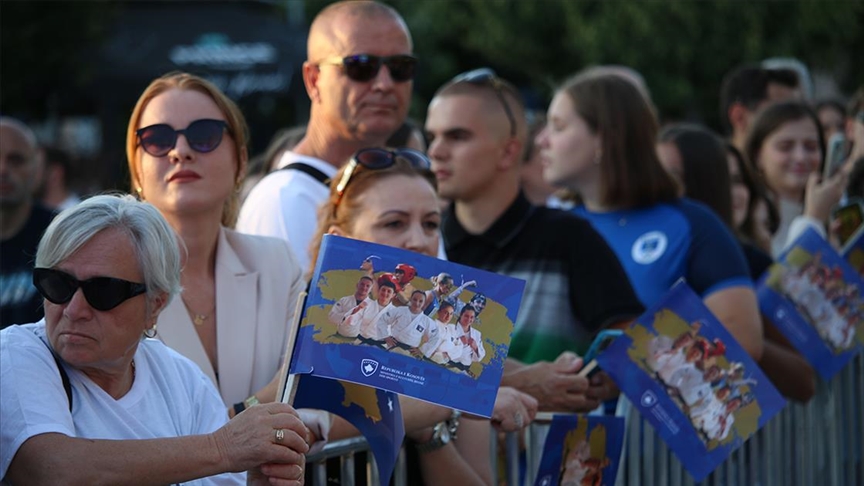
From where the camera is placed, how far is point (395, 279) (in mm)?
3238

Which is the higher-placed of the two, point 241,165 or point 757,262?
point 241,165

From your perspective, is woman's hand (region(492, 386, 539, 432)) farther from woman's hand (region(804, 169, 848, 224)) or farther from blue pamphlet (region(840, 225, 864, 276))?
woman's hand (region(804, 169, 848, 224))

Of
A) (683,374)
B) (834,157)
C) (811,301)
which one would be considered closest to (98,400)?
(683,374)

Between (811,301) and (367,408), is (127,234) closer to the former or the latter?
(367,408)

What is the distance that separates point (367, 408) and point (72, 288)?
35.7 inches

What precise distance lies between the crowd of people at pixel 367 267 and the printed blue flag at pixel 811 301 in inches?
4.2

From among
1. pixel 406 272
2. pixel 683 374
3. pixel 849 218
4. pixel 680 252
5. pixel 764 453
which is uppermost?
pixel 849 218

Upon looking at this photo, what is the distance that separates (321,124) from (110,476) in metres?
2.41

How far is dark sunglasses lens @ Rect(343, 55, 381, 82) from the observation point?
4.96 m

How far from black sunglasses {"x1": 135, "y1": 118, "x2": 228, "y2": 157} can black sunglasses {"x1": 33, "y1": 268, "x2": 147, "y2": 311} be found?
0.93 metres

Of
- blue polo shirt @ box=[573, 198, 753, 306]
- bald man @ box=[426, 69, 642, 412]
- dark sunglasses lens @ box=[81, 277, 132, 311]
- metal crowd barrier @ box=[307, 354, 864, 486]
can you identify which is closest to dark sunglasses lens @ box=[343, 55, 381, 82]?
bald man @ box=[426, 69, 642, 412]

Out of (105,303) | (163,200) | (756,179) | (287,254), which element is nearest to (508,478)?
(287,254)

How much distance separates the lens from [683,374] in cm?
423

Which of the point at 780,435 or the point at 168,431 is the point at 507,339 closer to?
the point at 168,431
